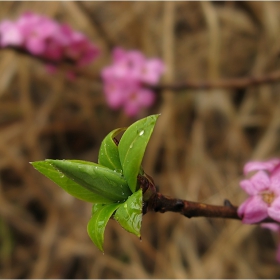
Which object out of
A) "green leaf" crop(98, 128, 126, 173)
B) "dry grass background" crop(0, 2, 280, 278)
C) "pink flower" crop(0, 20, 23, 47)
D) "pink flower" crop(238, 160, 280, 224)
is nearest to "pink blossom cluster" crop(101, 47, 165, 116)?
"dry grass background" crop(0, 2, 280, 278)

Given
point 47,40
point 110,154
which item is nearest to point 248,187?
point 110,154

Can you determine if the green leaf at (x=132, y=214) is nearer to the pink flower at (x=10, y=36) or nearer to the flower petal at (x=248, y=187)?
the flower petal at (x=248, y=187)

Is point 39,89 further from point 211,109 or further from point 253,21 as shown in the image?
point 253,21

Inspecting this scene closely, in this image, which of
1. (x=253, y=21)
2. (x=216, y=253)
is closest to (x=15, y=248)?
(x=216, y=253)

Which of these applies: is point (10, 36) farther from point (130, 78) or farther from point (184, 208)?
point (184, 208)

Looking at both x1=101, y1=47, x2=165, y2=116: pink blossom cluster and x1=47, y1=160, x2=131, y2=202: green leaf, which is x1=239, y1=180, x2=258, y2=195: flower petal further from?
x1=101, y1=47, x2=165, y2=116: pink blossom cluster
